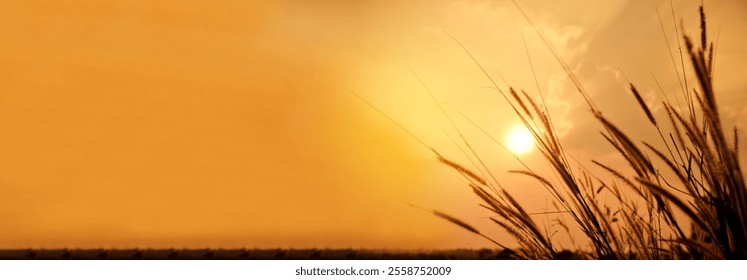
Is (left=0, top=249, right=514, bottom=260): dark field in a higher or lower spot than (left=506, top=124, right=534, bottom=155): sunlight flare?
lower

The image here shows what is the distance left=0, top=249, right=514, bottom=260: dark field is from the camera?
3.28 ft

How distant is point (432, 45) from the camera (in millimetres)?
1127

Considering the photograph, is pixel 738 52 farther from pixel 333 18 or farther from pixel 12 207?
pixel 12 207

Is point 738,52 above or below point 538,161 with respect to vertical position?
above

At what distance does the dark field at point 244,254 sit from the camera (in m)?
1.00

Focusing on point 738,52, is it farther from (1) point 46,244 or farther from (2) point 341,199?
(1) point 46,244

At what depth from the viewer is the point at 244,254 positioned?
3.34 ft

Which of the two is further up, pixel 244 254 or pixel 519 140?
pixel 519 140

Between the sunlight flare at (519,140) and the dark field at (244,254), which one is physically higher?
the sunlight flare at (519,140)
